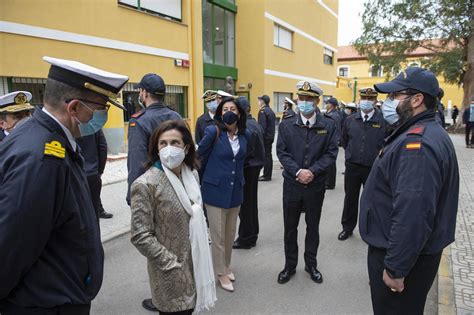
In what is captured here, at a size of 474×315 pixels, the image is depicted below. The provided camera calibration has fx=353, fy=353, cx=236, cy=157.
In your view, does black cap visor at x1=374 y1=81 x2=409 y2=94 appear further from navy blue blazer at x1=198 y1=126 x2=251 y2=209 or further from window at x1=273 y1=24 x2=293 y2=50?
window at x1=273 y1=24 x2=293 y2=50

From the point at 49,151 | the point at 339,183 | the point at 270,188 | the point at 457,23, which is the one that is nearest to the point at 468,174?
the point at 339,183

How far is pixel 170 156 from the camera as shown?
245cm

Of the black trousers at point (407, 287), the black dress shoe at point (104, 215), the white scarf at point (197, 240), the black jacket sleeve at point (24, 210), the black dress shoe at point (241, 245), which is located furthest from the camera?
the black dress shoe at point (104, 215)

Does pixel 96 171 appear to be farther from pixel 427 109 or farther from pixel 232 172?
pixel 427 109

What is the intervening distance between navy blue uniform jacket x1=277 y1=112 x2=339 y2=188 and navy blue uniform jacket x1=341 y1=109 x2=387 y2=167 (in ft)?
3.82

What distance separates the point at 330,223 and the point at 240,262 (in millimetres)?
2130

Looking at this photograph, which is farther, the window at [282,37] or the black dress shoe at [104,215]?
the window at [282,37]

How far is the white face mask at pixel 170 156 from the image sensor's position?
8.02ft

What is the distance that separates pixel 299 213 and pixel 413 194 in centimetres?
199

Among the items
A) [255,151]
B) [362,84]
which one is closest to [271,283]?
[255,151]

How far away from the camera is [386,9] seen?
79.2 ft

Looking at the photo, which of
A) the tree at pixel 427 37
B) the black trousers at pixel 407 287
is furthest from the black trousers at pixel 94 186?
the tree at pixel 427 37

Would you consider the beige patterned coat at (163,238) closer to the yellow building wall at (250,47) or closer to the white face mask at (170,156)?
the white face mask at (170,156)

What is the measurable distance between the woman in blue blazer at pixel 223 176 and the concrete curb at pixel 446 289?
2.09 m
